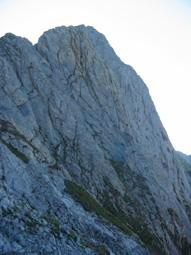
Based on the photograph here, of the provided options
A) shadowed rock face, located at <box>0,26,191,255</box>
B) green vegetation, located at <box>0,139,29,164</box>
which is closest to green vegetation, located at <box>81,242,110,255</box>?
shadowed rock face, located at <box>0,26,191,255</box>

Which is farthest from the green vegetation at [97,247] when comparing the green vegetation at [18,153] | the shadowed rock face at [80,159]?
the green vegetation at [18,153]

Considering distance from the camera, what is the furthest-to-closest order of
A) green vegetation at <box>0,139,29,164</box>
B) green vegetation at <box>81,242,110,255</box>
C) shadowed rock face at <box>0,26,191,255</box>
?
green vegetation at <box>0,139,29,164</box> → shadowed rock face at <box>0,26,191,255</box> → green vegetation at <box>81,242,110,255</box>

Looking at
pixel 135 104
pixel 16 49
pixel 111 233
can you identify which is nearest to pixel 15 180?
pixel 111 233

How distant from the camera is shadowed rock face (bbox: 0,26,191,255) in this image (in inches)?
1112

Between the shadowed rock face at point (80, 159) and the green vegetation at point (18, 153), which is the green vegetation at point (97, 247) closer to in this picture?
the shadowed rock face at point (80, 159)

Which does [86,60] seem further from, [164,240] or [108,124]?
[164,240]

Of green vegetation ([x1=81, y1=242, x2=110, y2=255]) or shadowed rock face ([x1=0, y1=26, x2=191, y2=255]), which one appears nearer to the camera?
green vegetation ([x1=81, y1=242, x2=110, y2=255])

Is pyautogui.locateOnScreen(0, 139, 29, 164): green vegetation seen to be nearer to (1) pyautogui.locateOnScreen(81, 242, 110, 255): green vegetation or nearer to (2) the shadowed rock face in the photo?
(2) the shadowed rock face

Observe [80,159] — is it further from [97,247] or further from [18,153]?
[97,247]

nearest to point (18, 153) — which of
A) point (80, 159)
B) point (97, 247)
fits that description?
point (97, 247)

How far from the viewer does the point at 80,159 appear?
5288cm

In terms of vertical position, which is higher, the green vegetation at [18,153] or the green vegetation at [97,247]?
the green vegetation at [18,153]

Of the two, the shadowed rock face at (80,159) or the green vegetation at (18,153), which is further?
the green vegetation at (18,153)

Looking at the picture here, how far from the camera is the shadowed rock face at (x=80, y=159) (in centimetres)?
2823
